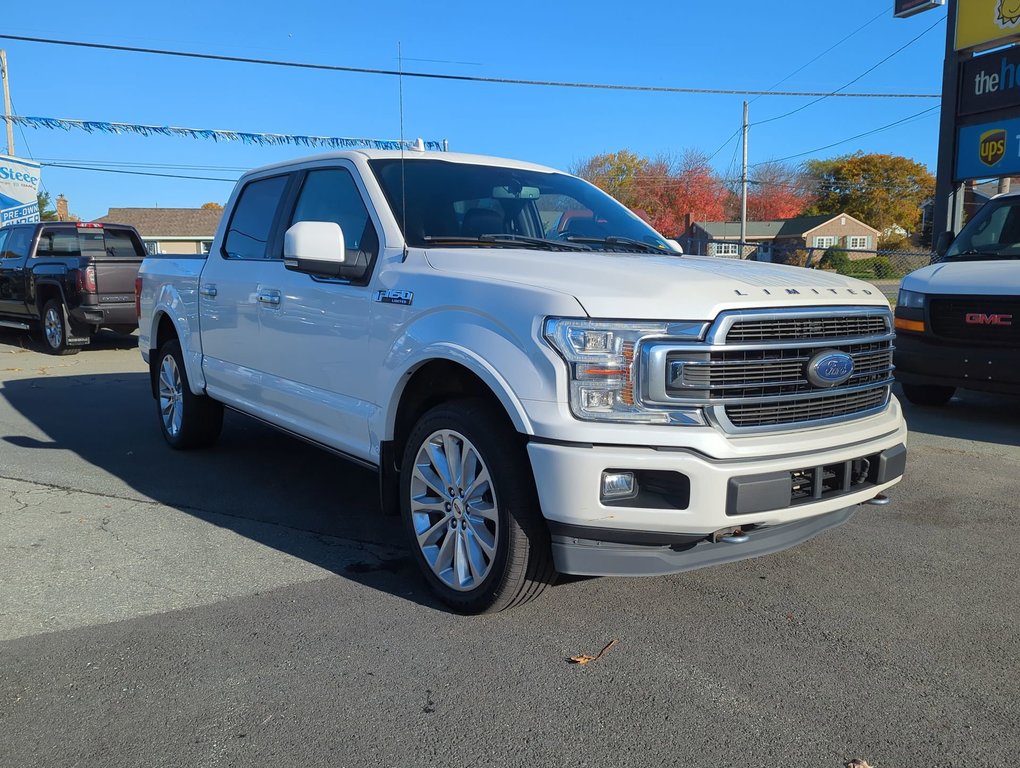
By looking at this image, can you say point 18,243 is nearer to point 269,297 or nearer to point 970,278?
point 269,297

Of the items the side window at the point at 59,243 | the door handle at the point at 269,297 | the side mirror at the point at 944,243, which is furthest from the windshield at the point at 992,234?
the side window at the point at 59,243

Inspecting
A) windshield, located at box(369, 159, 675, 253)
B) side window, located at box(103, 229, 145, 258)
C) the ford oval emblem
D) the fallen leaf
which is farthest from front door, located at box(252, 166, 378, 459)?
side window, located at box(103, 229, 145, 258)

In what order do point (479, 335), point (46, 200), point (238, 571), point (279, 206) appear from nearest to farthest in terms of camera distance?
point (479, 335) < point (238, 571) < point (279, 206) < point (46, 200)

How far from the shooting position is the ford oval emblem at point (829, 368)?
10.9 ft

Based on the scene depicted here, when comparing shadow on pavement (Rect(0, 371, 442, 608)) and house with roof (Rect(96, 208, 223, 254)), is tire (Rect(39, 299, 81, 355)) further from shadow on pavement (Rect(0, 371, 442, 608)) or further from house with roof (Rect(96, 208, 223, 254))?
house with roof (Rect(96, 208, 223, 254))

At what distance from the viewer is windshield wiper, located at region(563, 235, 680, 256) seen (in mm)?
4391

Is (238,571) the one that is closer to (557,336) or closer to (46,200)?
(557,336)

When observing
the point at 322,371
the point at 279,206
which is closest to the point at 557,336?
the point at 322,371

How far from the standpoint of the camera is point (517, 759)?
2.58 metres

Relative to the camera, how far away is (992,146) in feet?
41.7

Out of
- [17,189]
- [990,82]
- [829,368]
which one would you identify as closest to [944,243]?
[829,368]

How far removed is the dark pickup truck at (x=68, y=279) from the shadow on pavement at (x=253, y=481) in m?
4.06

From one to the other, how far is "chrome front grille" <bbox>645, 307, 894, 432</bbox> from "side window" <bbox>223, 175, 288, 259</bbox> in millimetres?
3070

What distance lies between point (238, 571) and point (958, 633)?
3.19m
